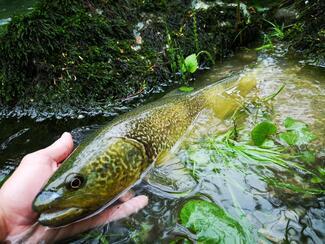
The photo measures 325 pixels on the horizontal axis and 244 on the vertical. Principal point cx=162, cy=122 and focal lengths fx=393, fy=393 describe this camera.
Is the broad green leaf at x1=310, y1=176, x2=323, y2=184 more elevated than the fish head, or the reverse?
the fish head

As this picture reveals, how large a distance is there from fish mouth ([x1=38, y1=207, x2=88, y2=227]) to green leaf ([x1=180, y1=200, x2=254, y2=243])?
0.78 meters

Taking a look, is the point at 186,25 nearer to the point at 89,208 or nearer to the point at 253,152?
the point at 253,152

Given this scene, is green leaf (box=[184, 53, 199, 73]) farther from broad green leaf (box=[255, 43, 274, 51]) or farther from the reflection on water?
broad green leaf (box=[255, 43, 274, 51])

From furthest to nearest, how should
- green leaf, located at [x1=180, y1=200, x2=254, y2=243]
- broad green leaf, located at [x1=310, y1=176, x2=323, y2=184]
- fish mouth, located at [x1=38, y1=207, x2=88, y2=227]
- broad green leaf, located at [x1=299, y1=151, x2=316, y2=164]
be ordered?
broad green leaf, located at [x1=299, y1=151, x2=316, y2=164]
broad green leaf, located at [x1=310, y1=176, x2=323, y2=184]
fish mouth, located at [x1=38, y1=207, x2=88, y2=227]
green leaf, located at [x1=180, y1=200, x2=254, y2=243]

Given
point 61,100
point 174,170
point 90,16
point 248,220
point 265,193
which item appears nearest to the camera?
point 248,220

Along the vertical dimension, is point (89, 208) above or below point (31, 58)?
below

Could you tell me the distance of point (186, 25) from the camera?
6012 millimetres

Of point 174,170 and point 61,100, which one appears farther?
point 61,100

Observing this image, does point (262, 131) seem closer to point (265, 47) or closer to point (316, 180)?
point (316, 180)

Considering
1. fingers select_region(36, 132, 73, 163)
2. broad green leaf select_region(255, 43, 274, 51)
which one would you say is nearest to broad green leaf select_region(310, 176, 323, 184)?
fingers select_region(36, 132, 73, 163)

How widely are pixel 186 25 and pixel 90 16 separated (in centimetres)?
147

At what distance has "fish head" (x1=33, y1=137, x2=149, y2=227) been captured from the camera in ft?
8.79

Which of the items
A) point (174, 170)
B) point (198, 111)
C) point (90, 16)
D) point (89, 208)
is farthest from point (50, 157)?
point (90, 16)

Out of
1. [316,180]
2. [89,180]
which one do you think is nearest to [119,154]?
[89,180]
